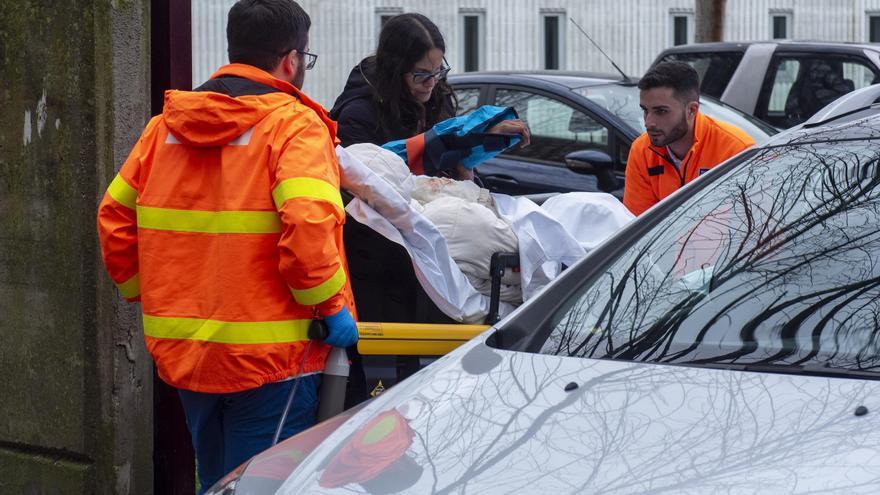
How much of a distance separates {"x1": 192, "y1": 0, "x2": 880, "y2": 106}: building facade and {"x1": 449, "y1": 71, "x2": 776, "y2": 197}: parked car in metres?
15.3

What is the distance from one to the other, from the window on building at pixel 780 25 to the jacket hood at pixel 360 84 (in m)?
23.1

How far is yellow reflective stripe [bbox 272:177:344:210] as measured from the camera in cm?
359

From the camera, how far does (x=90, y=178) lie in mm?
4656

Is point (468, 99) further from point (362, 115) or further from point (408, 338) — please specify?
point (408, 338)

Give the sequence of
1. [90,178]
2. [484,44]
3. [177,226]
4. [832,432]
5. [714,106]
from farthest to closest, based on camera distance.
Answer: [484,44] → [714,106] → [90,178] → [177,226] → [832,432]

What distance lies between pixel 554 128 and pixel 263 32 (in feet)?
15.9

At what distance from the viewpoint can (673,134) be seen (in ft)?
17.3

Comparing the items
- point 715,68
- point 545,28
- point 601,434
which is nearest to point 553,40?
point 545,28

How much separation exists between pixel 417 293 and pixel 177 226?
87cm

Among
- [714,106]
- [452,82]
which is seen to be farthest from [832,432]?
[452,82]

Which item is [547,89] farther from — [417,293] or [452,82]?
[417,293]

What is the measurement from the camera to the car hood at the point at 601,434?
7.55ft

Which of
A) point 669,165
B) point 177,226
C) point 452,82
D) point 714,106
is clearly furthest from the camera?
point 452,82

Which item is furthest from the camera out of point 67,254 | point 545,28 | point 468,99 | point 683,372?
point 545,28
